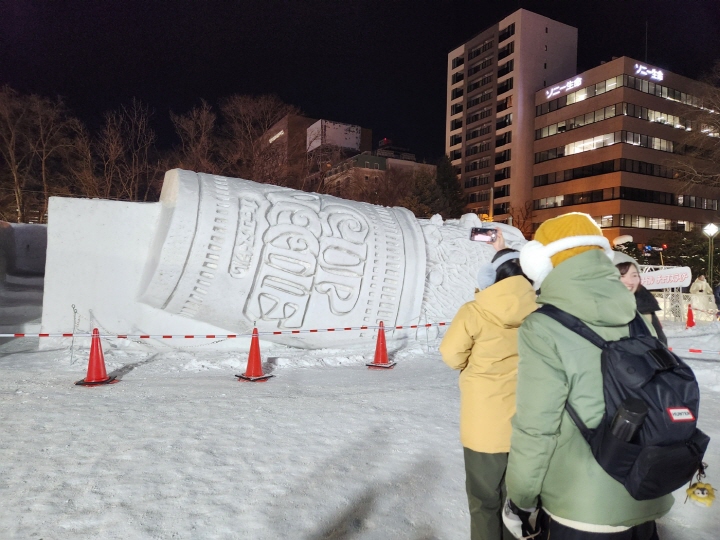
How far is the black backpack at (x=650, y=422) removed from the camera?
4.63 feet

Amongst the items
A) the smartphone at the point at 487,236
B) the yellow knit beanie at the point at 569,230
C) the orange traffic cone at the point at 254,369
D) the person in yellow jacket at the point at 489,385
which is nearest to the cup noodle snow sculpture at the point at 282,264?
the orange traffic cone at the point at 254,369

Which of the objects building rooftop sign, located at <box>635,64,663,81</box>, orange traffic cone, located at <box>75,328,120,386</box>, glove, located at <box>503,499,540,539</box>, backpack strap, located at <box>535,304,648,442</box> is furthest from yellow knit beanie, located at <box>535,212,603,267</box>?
building rooftop sign, located at <box>635,64,663,81</box>

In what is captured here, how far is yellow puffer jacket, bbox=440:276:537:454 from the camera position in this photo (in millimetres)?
2209

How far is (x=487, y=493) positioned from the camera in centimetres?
223

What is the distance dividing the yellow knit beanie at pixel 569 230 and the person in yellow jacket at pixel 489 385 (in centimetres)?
39

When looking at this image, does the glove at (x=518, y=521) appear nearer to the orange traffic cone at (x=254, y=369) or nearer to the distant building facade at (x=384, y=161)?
the orange traffic cone at (x=254, y=369)

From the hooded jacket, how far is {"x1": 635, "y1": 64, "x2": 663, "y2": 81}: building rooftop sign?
44.1 metres

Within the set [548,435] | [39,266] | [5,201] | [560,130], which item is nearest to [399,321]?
[548,435]

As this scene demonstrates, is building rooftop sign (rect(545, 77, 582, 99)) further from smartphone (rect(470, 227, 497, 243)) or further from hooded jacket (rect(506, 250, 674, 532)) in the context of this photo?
hooded jacket (rect(506, 250, 674, 532))

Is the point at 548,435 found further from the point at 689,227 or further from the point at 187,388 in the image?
the point at 689,227

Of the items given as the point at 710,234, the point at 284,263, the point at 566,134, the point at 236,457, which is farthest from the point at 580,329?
the point at 566,134

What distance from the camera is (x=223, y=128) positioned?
24.1 m

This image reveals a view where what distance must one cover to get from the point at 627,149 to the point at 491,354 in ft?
135

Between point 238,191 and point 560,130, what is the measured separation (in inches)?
1636
